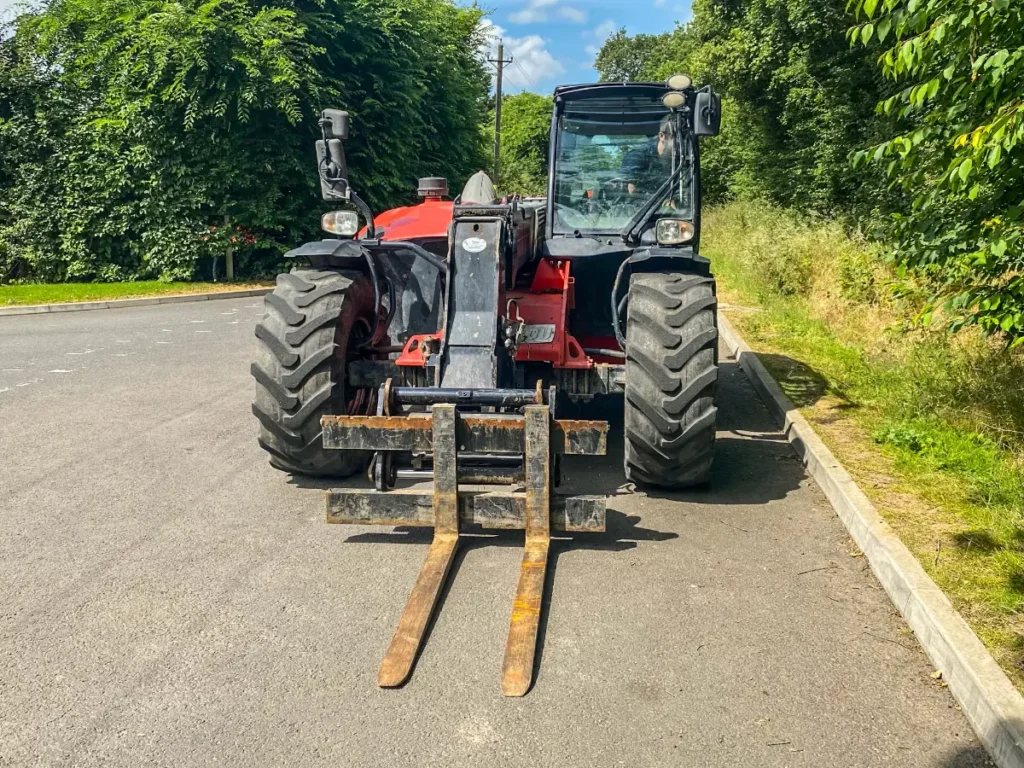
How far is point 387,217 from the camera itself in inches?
325

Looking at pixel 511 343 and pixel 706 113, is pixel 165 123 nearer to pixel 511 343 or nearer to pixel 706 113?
pixel 706 113

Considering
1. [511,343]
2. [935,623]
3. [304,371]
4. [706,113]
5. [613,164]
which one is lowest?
[935,623]

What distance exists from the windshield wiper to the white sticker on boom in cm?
142

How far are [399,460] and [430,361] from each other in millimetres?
652

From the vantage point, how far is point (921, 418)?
281 inches

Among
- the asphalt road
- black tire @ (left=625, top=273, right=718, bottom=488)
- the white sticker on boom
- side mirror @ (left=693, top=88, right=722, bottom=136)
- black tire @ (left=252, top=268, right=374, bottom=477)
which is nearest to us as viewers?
the asphalt road

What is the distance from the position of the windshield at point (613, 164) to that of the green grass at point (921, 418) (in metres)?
2.23

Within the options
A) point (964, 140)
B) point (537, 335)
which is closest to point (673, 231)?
point (537, 335)

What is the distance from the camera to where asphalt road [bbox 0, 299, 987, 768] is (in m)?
3.37

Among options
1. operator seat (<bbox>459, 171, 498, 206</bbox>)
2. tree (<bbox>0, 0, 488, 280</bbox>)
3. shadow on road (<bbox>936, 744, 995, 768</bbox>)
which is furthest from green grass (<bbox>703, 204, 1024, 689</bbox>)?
tree (<bbox>0, 0, 488, 280</bbox>)

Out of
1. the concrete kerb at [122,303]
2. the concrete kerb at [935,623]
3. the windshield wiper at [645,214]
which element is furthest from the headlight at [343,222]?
the concrete kerb at [122,303]

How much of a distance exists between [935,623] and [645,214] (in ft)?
13.0

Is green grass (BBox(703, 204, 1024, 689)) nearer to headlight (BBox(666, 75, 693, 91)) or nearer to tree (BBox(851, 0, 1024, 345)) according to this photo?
tree (BBox(851, 0, 1024, 345))

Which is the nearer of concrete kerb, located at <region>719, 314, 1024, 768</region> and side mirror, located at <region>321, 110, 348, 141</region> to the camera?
concrete kerb, located at <region>719, 314, 1024, 768</region>
